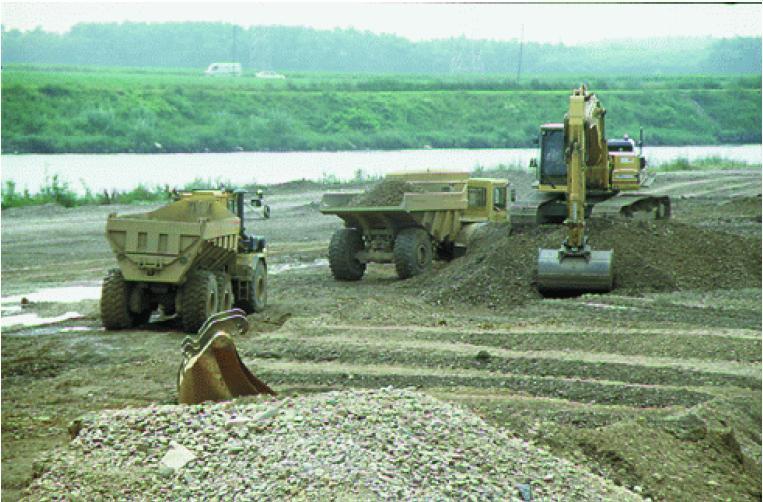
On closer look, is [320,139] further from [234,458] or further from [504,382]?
[234,458]

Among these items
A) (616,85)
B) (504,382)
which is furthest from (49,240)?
(616,85)

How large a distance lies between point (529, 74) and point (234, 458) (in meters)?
71.6

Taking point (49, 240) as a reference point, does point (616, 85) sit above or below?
above

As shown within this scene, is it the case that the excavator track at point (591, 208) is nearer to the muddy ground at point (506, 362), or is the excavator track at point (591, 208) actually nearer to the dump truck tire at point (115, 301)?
the muddy ground at point (506, 362)

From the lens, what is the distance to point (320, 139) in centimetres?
6309

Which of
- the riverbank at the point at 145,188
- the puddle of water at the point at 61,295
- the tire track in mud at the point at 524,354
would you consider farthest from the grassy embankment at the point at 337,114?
the tire track in mud at the point at 524,354

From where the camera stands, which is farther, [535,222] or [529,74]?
[529,74]

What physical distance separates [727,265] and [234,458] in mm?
13847

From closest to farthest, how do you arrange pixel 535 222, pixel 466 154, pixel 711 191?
1. pixel 535 222
2. pixel 711 191
3. pixel 466 154

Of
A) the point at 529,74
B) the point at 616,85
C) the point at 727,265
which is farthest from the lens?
the point at 529,74

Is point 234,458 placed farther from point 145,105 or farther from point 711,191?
point 145,105

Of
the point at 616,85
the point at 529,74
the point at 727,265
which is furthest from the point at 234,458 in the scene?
the point at 529,74

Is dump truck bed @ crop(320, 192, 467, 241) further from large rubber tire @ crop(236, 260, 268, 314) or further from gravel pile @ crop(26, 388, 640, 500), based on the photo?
gravel pile @ crop(26, 388, 640, 500)

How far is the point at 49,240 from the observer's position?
28250 millimetres
